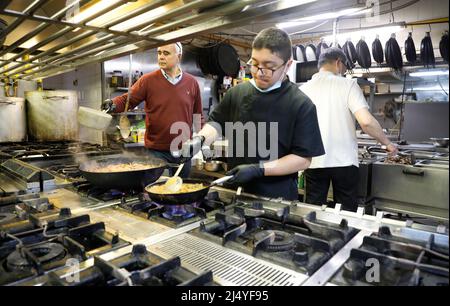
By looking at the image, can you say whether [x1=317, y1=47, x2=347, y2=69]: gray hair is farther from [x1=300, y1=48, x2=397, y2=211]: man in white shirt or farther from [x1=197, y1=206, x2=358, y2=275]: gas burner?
[x1=197, y1=206, x2=358, y2=275]: gas burner

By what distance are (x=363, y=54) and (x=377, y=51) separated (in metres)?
0.20

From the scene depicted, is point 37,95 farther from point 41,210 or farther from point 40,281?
point 40,281

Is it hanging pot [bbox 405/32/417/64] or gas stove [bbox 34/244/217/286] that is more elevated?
hanging pot [bbox 405/32/417/64]

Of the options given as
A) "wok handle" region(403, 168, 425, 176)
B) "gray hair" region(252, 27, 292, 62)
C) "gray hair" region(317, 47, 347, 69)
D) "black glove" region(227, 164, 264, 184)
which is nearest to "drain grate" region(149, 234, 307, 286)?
"black glove" region(227, 164, 264, 184)

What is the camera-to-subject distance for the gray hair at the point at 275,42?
1.46m

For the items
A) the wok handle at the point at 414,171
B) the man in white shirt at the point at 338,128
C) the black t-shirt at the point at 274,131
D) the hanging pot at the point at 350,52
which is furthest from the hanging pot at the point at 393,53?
the black t-shirt at the point at 274,131

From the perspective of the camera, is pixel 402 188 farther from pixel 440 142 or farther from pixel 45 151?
pixel 45 151

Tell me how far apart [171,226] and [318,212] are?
61 centimetres

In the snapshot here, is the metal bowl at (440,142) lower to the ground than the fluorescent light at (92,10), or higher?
lower

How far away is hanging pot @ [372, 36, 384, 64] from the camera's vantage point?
3.96 m

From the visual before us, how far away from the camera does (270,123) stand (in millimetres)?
1625

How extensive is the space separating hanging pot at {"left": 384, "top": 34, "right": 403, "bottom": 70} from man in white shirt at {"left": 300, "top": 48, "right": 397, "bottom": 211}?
1.66 m

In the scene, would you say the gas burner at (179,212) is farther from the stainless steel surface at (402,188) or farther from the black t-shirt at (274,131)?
the stainless steel surface at (402,188)
